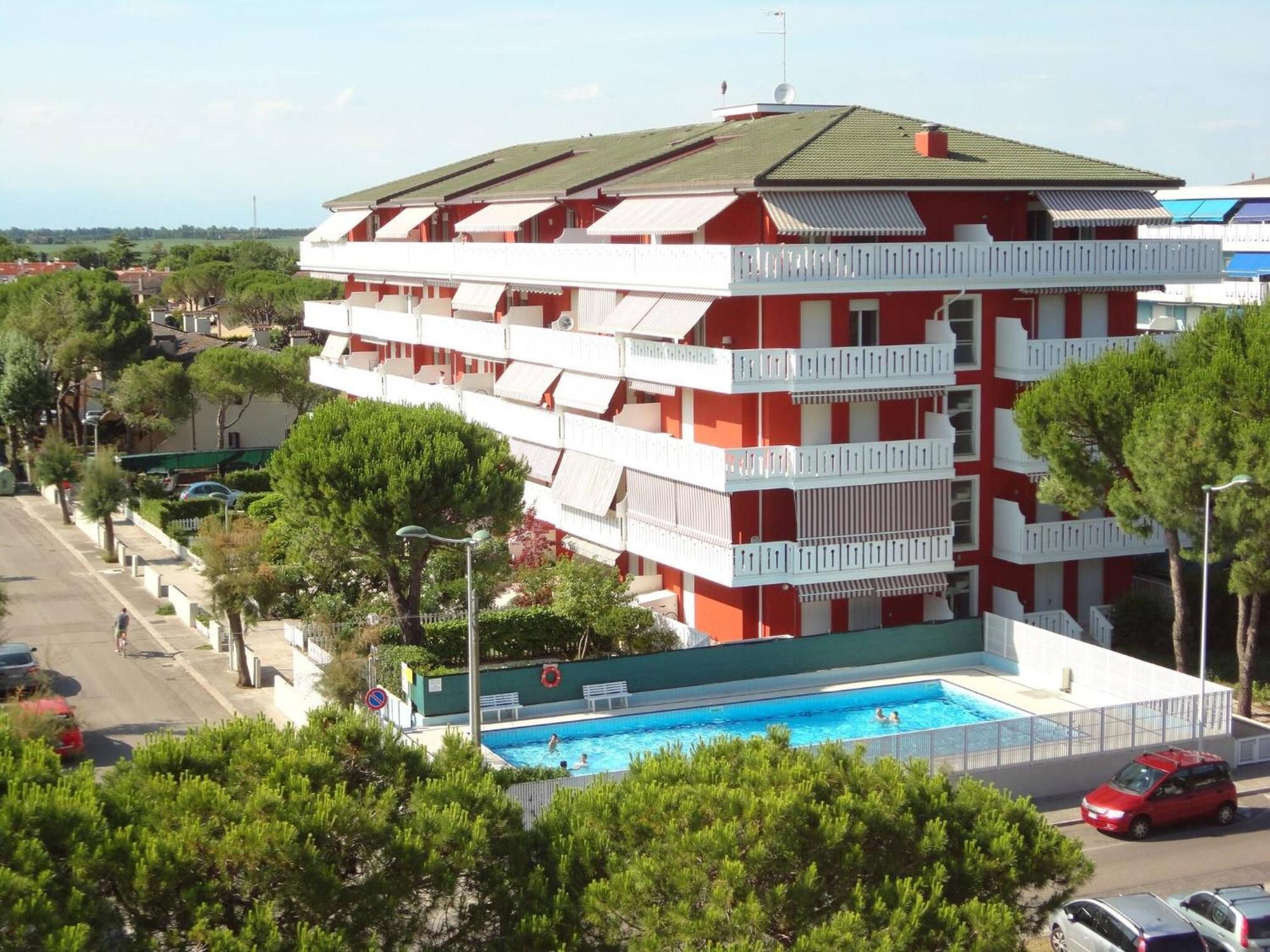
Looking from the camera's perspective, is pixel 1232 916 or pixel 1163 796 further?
pixel 1163 796

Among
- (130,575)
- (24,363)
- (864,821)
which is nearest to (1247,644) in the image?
(864,821)

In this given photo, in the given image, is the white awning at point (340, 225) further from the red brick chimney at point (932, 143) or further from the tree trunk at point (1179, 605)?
the tree trunk at point (1179, 605)

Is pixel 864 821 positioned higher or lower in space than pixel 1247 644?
higher

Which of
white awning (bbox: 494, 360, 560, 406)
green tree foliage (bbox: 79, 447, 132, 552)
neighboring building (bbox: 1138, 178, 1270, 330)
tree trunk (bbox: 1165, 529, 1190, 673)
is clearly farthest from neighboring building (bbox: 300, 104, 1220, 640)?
green tree foliage (bbox: 79, 447, 132, 552)

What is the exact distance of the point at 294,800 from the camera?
17.0 metres

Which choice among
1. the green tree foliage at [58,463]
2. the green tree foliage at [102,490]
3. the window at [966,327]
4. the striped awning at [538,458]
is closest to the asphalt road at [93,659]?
the green tree foliage at [102,490]

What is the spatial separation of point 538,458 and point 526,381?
2644 millimetres

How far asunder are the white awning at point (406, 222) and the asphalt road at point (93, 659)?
16.3m

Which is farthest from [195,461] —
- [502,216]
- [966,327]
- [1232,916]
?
[1232,916]

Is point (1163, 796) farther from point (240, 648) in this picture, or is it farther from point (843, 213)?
point (240, 648)

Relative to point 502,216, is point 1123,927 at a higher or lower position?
lower

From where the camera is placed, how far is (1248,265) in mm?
67688

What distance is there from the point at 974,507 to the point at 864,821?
79.9 ft

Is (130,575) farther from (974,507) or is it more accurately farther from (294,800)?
(294,800)
